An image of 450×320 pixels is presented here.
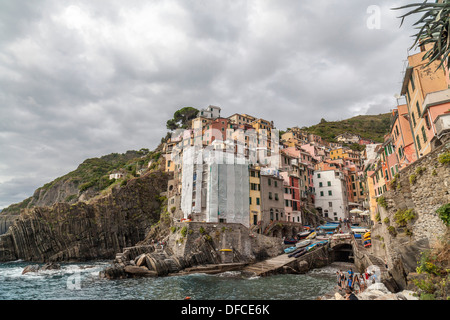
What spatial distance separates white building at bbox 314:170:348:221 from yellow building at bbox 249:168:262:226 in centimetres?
2717

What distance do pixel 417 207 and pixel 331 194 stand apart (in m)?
53.4

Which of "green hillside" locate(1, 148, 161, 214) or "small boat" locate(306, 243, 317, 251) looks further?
"green hillside" locate(1, 148, 161, 214)

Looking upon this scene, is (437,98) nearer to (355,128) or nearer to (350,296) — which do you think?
(350,296)

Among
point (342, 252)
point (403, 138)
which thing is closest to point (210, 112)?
point (342, 252)

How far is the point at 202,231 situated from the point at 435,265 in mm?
30312

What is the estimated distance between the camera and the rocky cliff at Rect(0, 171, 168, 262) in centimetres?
6188

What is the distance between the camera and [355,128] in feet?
563

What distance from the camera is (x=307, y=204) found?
2562 inches

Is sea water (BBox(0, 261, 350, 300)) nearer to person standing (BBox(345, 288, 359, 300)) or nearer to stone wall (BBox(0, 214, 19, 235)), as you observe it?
person standing (BBox(345, 288, 359, 300))

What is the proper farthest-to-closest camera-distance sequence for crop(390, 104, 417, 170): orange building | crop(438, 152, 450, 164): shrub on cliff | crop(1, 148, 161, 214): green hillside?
crop(1, 148, 161, 214): green hillside → crop(390, 104, 417, 170): orange building → crop(438, 152, 450, 164): shrub on cliff

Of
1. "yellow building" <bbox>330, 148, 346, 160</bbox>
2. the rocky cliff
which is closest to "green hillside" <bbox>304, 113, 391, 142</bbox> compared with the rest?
"yellow building" <bbox>330, 148, 346, 160</bbox>
